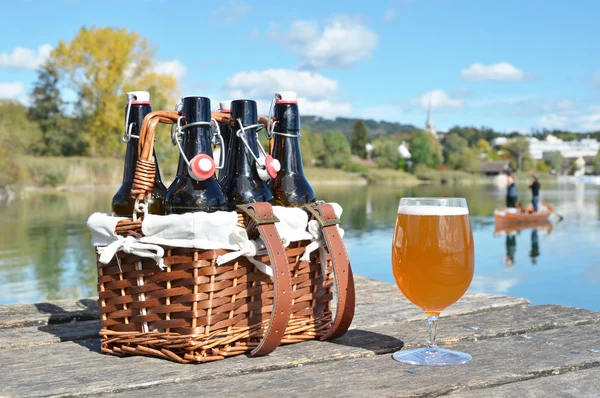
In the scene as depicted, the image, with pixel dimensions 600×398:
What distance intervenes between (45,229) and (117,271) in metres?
12.1

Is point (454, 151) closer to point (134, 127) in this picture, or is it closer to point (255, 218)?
point (134, 127)

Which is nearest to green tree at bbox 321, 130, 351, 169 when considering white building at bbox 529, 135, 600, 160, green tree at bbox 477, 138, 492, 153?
green tree at bbox 477, 138, 492, 153

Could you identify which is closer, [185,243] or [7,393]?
[7,393]

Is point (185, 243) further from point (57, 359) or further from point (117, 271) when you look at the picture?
point (57, 359)

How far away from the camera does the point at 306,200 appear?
1.61 meters

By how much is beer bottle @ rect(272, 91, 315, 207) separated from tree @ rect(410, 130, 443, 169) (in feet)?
264

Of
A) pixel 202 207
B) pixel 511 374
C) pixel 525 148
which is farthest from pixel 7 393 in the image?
pixel 525 148

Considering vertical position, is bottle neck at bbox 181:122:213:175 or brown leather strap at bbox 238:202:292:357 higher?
bottle neck at bbox 181:122:213:175

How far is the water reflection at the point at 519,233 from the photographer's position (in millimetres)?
11352

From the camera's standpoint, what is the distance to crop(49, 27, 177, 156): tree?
33.1 metres

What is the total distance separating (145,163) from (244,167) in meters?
0.23

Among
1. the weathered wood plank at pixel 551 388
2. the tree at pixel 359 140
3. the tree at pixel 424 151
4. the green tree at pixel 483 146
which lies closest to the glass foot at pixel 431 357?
the weathered wood plank at pixel 551 388

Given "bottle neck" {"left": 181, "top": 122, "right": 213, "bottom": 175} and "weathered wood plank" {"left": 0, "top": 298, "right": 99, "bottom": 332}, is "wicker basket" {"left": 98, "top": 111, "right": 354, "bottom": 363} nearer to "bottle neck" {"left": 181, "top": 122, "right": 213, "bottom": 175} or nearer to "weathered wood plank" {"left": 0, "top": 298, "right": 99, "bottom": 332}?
"bottle neck" {"left": 181, "top": 122, "right": 213, "bottom": 175}

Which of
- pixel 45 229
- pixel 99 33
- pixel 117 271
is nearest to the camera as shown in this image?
pixel 117 271
